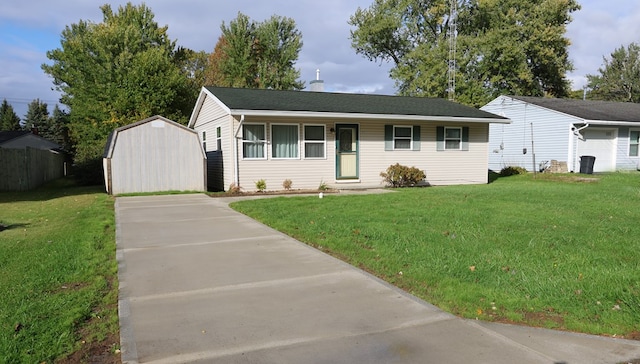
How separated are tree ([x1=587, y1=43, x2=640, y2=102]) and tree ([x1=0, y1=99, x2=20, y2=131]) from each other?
75.1m

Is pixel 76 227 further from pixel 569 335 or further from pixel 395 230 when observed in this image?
pixel 569 335

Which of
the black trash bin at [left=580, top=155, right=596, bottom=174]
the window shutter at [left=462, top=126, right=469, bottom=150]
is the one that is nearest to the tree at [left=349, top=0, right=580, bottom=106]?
the black trash bin at [left=580, top=155, right=596, bottom=174]

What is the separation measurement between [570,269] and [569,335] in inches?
72.3

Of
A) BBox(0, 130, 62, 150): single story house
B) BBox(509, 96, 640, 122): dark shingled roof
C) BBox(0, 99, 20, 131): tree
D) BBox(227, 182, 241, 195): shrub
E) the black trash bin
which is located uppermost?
BBox(0, 99, 20, 131): tree

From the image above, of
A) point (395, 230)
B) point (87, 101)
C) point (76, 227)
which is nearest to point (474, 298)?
point (395, 230)

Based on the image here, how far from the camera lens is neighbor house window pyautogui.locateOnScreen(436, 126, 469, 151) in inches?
727

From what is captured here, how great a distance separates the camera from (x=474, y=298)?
4469mm

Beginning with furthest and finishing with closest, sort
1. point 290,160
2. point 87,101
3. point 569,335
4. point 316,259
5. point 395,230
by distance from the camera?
point 87,101 < point 290,160 < point 395,230 < point 316,259 < point 569,335

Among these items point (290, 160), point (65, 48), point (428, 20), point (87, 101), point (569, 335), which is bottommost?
point (569, 335)

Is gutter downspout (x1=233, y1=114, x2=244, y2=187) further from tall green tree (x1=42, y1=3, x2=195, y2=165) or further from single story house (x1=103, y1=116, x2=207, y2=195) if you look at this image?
tall green tree (x1=42, y1=3, x2=195, y2=165)

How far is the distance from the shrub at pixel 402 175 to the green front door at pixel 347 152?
3.92ft

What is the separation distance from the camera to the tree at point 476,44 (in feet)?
116

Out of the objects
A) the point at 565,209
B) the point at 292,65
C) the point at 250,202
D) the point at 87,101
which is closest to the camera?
the point at 565,209

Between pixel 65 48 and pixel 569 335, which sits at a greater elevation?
pixel 65 48
